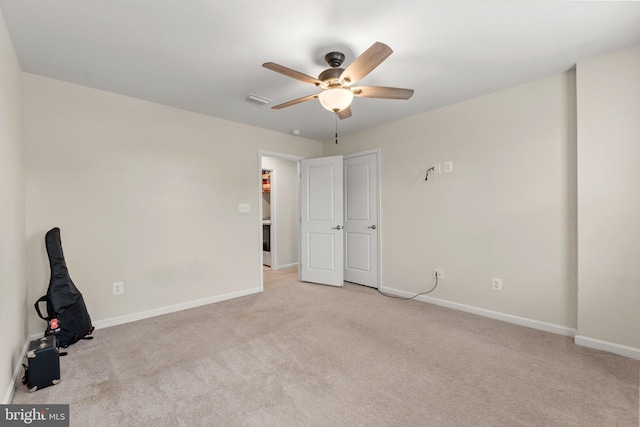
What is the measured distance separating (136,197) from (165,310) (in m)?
1.32

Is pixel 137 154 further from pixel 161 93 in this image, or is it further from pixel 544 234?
pixel 544 234

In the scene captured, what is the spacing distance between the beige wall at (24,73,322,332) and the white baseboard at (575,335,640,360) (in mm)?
3564

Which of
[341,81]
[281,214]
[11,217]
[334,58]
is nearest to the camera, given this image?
[11,217]

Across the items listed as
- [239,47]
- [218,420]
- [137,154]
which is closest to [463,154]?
[239,47]

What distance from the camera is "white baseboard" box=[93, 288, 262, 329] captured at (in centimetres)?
289

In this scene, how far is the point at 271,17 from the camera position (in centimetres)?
184

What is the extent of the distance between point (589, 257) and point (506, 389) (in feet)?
4.64

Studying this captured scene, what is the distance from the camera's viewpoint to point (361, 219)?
14.6ft

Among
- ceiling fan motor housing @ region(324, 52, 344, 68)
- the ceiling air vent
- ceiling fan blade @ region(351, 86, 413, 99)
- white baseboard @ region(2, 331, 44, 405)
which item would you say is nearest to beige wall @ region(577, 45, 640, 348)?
ceiling fan blade @ region(351, 86, 413, 99)

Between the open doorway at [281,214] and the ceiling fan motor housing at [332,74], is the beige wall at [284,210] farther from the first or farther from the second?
the ceiling fan motor housing at [332,74]

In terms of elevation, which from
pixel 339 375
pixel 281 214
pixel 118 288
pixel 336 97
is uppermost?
pixel 336 97

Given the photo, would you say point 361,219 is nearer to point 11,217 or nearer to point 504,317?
point 504,317

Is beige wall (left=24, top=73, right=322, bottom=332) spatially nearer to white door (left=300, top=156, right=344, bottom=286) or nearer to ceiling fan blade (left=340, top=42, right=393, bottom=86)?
white door (left=300, top=156, right=344, bottom=286)

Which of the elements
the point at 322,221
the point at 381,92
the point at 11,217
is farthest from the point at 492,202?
the point at 11,217
